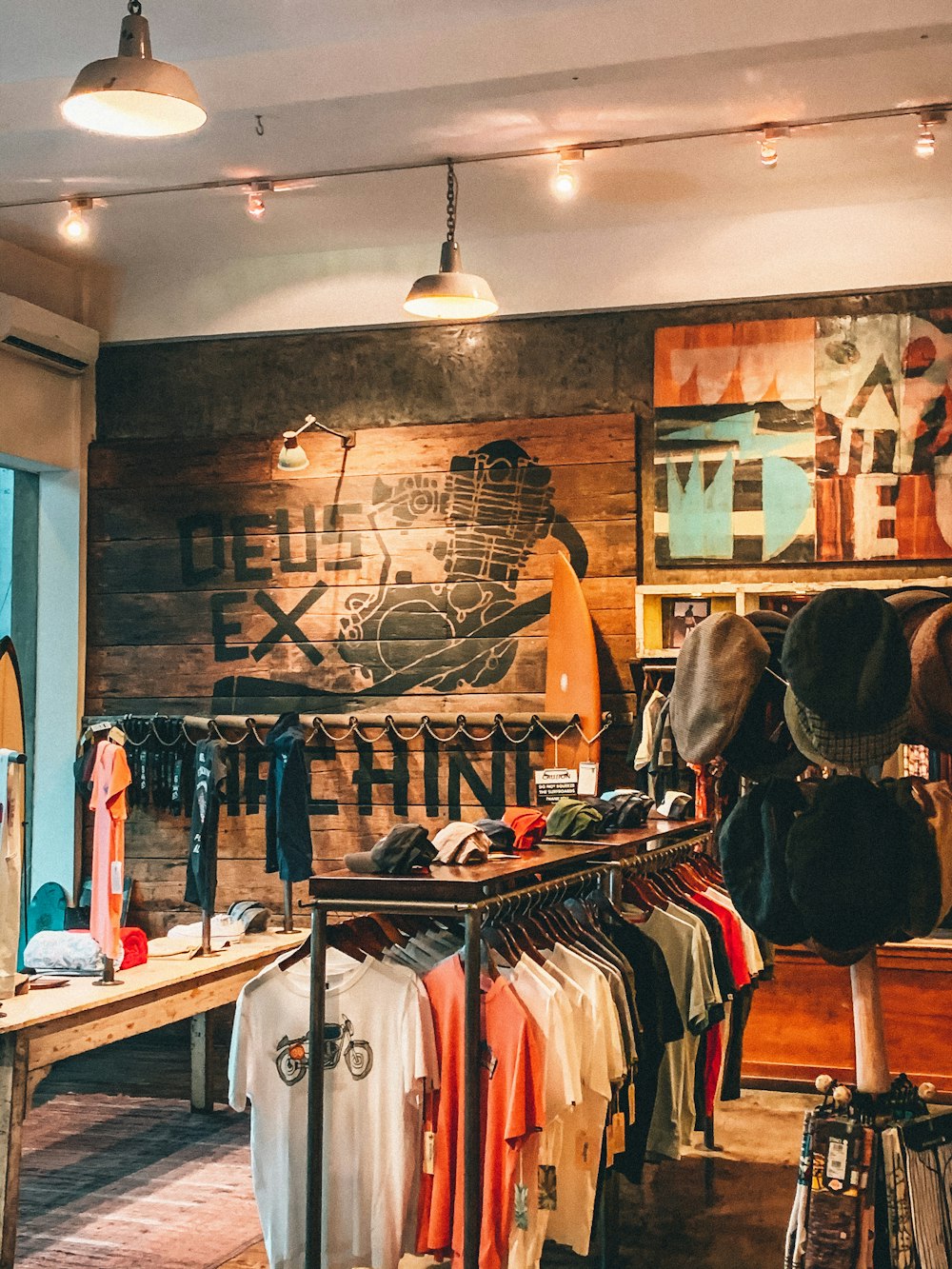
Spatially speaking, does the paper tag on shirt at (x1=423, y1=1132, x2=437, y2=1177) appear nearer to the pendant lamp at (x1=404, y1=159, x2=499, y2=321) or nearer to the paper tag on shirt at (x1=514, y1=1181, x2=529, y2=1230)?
the paper tag on shirt at (x1=514, y1=1181, x2=529, y2=1230)

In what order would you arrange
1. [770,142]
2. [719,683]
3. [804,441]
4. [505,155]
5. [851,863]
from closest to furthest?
[851,863], [719,683], [770,142], [505,155], [804,441]

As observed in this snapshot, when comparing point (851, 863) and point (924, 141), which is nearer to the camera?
point (851, 863)

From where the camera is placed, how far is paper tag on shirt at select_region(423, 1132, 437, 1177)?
3.22m

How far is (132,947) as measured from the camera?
507cm

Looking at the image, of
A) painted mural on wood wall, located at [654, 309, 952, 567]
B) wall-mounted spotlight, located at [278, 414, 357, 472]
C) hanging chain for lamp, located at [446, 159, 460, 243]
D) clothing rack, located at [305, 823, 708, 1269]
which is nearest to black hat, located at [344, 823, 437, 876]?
clothing rack, located at [305, 823, 708, 1269]

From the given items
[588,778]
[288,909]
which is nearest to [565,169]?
[588,778]

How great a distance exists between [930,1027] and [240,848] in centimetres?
318

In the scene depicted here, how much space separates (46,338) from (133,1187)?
384 centimetres

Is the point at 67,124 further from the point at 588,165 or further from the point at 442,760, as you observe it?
the point at 442,760

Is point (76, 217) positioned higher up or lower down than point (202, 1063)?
higher up

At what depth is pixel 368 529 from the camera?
6.78 m

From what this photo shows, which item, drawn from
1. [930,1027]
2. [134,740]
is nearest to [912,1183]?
[930,1027]

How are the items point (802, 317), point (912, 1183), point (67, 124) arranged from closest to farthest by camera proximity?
1. point (912, 1183)
2. point (67, 124)
3. point (802, 317)

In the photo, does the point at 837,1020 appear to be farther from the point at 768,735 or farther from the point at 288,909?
the point at 768,735
